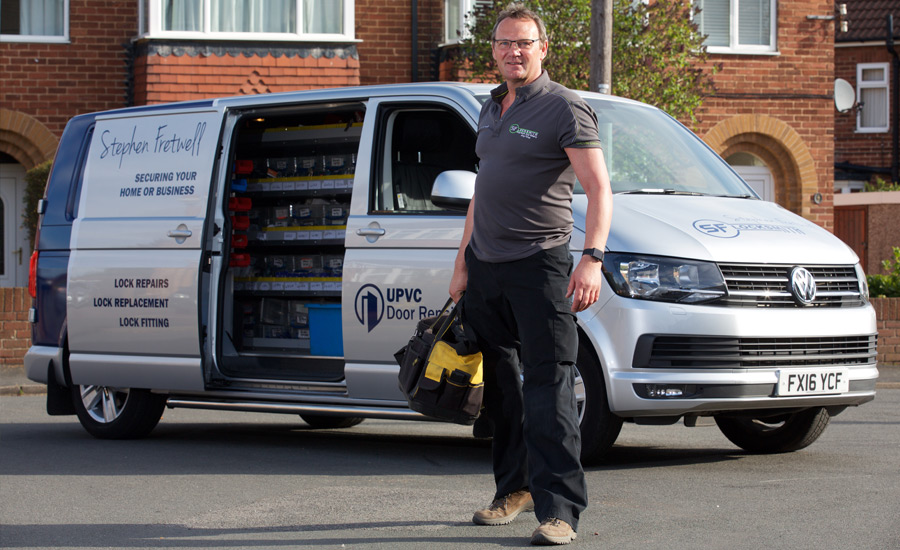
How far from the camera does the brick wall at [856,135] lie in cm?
3198

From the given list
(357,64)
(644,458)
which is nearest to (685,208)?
(644,458)

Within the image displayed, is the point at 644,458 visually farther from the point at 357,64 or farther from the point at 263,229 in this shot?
the point at 357,64

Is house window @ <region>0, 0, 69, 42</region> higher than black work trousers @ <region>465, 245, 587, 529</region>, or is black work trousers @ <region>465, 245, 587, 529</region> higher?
house window @ <region>0, 0, 69, 42</region>

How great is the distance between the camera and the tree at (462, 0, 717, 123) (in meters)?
15.9

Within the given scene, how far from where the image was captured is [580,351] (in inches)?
267

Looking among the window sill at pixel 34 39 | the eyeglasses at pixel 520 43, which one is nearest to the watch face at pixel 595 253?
the eyeglasses at pixel 520 43

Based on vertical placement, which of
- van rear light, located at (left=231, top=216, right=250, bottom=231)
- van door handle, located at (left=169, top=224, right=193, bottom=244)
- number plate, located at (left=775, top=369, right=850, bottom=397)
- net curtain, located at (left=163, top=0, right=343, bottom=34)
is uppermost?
net curtain, located at (left=163, top=0, right=343, bottom=34)

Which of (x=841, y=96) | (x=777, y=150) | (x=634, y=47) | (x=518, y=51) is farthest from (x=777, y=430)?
(x=841, y=96)

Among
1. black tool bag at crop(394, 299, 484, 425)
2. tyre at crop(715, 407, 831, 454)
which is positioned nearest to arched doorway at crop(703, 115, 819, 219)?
tyre at crop(715, 407, 831, 454)

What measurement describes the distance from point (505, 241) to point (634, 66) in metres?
11.2

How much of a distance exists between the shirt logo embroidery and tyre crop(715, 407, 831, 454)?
2.94 meters

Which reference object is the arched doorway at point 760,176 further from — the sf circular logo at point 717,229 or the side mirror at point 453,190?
the side mirror at point 453,190

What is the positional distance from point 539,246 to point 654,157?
2.77 m

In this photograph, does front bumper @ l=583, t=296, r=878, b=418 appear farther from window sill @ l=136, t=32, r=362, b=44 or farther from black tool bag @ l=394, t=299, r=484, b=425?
window sill @ l=136, t=32, r=362, b=44
